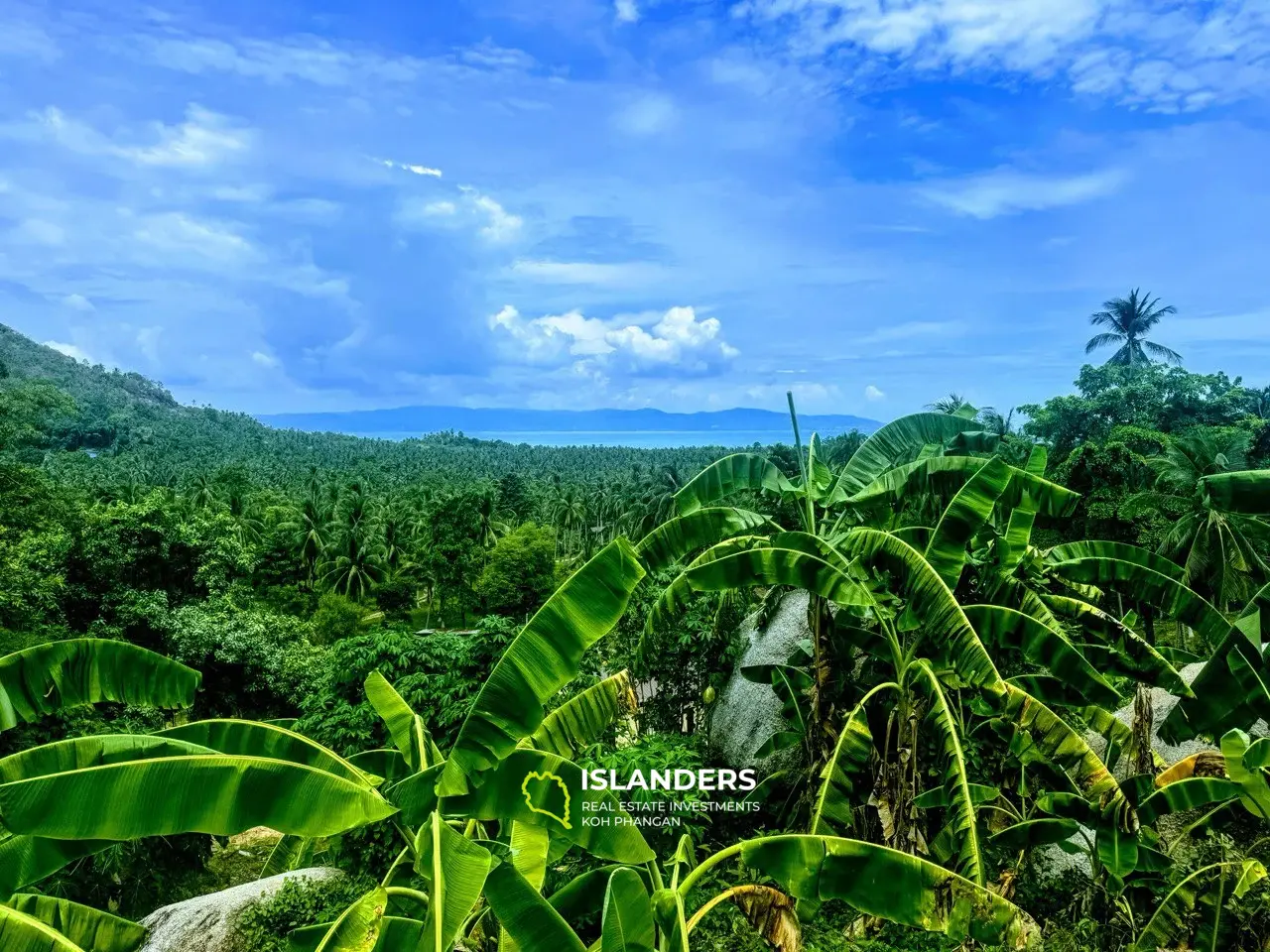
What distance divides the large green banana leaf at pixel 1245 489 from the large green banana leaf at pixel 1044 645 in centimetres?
163

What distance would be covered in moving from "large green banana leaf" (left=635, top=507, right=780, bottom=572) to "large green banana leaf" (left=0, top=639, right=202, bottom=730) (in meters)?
3.67

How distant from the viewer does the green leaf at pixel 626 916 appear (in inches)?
163

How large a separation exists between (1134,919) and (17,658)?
935cm

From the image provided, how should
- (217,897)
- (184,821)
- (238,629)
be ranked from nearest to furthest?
1. (184,821)
2. (217,897)
3. (238,629)

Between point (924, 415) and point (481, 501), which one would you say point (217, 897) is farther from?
point (481, 501)

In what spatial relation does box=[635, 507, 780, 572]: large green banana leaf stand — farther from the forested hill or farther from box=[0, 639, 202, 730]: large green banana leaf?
the forested hill

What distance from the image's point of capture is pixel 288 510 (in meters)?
42.0

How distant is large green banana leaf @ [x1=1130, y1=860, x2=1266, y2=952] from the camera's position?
6.28 meters

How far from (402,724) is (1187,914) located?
692cm

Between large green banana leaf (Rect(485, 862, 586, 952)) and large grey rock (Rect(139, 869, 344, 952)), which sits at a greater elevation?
large green banana leaf (Rect(485, 862, 586, 952))

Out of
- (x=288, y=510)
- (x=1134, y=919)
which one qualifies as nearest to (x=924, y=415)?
(x=1134, y=919)

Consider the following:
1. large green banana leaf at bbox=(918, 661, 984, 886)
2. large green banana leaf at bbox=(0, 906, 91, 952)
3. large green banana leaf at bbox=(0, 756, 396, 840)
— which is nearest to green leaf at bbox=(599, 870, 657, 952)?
large green banana leaf at bbox=(0, 756, 396, 840)

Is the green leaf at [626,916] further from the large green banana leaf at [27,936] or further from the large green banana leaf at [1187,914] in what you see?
the large green banana leaf at [1187,914]

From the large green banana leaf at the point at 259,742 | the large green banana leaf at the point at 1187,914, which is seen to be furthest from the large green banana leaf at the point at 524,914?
the large green banana leaf at the point at 1187,914
